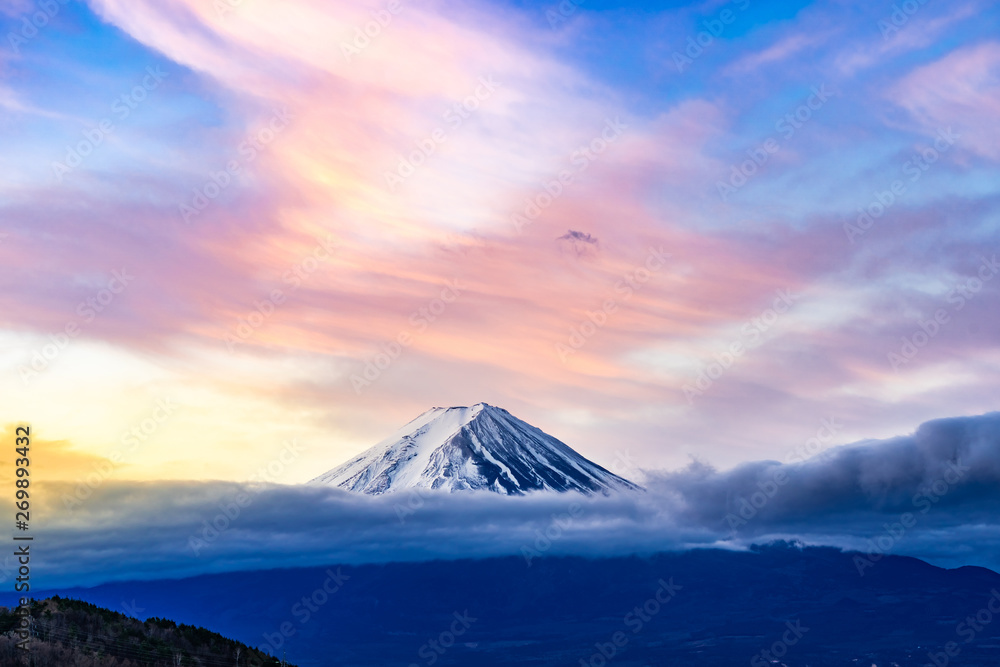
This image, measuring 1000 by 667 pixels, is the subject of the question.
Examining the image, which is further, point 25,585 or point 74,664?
point 74,664

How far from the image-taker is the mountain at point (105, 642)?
175ft

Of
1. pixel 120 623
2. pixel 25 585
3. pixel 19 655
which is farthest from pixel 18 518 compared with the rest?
pixel 120 623

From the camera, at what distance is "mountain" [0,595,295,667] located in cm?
5331

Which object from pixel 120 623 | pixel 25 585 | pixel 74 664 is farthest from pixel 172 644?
pixel 25 585

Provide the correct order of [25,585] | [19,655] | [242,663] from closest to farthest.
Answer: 1. [25,585]
2. [19,655]
3. [242,663]

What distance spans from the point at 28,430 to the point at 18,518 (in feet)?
17.5

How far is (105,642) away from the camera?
58375mm

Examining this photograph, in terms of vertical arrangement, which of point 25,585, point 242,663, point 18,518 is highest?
point 18,518

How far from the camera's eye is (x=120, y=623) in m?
62.3

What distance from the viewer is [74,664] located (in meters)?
52.7

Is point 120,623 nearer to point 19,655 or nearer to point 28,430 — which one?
point 19,655

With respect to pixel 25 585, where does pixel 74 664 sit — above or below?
below

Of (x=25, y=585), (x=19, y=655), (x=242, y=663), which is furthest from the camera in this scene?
(x=242, y=663)

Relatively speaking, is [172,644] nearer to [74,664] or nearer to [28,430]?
[74,664]
